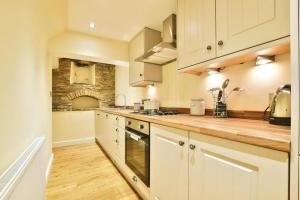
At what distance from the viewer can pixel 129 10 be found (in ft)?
6.46

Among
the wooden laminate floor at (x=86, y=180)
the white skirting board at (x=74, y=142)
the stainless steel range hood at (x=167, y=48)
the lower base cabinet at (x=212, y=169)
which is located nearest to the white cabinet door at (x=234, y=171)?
the lower base cabinet at (x=212, y=169)

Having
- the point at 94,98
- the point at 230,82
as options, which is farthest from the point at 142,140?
the point at 94,98

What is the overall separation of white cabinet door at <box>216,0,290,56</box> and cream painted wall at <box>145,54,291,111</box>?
1.10 ft

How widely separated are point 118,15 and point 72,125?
299 cm

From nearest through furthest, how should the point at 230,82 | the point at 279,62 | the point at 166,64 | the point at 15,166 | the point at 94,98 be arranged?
the point at 15,166, the point at 279,62, the point at 230,82, the point at 166,64, the point at 94,98

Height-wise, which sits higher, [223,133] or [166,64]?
[166,64]

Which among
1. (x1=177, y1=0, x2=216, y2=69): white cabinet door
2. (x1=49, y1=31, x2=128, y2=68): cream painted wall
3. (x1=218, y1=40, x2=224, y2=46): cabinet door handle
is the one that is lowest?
(x1=218, y1=40, x2=224, y2=46): cabinet door handle

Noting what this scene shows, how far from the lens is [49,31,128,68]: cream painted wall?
8.19ft

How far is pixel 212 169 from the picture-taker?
0.80 m

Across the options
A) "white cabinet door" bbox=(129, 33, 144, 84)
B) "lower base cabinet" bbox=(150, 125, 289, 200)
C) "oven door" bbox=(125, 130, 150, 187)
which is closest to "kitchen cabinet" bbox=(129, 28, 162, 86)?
"white cabinet door" bbox=(129, 33, 144, 84)

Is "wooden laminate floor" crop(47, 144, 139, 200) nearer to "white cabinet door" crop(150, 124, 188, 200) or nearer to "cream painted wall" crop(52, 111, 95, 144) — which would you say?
"white cabinet door" crop(150, 124, 188, 200)

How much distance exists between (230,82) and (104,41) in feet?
7.74

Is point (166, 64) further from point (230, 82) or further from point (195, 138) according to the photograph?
point (195, 138)

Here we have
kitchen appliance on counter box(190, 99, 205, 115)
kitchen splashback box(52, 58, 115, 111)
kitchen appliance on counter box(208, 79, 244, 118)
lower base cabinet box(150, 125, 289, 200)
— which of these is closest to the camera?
lower base cabinet box(150, 125, 289, 200)
